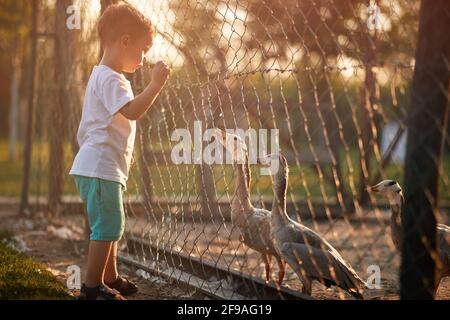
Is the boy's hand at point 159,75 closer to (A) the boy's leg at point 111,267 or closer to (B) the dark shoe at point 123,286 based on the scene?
(A) the boy's leg at point 111,267

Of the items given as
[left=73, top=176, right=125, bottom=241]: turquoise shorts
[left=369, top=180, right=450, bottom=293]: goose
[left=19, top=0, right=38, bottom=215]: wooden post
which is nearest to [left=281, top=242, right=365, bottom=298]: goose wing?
[left=369, top=180, right=450, bottom=293]: goose

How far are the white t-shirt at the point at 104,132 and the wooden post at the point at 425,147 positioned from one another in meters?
1.63

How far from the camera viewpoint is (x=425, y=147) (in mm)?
2756

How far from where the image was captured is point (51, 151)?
761 centimetres

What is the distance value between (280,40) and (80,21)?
8.20ft

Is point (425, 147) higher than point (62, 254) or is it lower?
higher

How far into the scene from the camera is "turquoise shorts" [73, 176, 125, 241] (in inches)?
152

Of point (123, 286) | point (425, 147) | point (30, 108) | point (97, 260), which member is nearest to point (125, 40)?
point (97, 260)

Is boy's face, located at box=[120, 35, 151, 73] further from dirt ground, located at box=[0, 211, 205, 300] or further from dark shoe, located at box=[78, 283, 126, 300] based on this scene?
dirt ground, located at box=[0, 211, 205, 300]

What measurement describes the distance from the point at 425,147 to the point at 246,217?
2099 millimetres

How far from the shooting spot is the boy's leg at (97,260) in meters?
3.88

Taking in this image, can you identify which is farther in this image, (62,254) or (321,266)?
(62,254)

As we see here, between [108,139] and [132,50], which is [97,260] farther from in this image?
[132,50]
